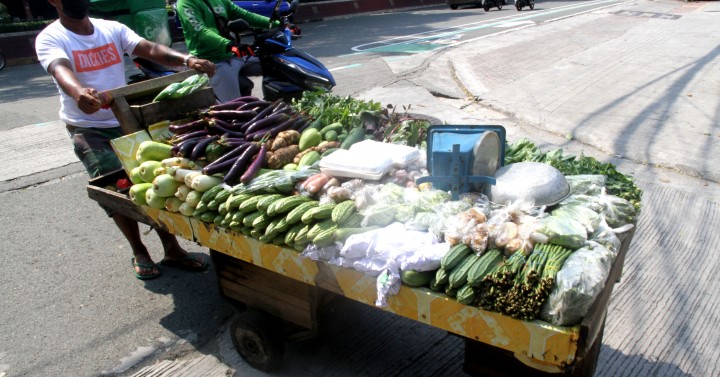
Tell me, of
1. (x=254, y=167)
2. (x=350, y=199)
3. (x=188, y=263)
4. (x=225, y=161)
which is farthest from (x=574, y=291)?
(x=188, y=263)

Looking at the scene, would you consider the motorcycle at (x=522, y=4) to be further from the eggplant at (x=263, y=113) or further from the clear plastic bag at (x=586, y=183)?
the clear plastic bag at (x=586, y=183)

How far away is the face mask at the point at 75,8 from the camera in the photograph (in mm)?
3768

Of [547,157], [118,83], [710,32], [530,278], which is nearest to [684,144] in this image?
[547,157]

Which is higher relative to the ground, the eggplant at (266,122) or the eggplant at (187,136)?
the eggplant at (266,122)

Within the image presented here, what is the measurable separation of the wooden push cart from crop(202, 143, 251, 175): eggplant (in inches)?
12.2

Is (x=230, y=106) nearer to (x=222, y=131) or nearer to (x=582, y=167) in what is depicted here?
Result: (x=222, y=131)

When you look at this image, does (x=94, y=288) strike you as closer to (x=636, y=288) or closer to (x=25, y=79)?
(x=636, y=288)

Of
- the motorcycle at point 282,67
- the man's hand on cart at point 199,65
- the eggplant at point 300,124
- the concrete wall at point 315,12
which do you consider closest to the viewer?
the eggplant at point 300,124

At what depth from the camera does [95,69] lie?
399 cm

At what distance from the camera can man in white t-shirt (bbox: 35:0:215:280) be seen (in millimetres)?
3760

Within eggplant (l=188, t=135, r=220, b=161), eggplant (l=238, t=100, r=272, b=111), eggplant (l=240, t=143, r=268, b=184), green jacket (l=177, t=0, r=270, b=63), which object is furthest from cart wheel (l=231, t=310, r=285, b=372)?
green jacket (l=177, t=0, r=270, b=63)

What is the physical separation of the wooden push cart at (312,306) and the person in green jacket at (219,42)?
6.31ft

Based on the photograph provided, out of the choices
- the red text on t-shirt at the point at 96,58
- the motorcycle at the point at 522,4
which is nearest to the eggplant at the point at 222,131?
the red text on t-shirt at the point at 96,58

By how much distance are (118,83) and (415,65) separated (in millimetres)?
8020
